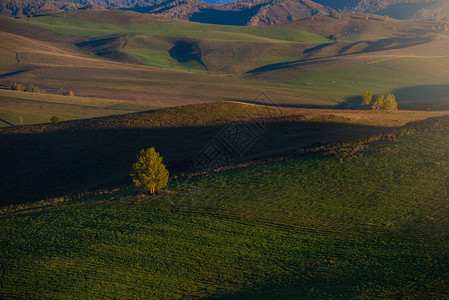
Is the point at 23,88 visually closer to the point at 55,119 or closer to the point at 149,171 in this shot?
the point at 55,119

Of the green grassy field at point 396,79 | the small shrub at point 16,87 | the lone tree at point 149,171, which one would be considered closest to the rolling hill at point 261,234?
the lone tree at point 149,171

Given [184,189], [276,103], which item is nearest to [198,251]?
[184,189]

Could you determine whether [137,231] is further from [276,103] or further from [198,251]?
[276,103]

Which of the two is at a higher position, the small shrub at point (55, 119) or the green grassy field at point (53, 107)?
the small shrub at point (55, 119)

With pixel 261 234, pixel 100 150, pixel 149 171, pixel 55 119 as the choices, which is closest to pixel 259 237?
pixel 261 234

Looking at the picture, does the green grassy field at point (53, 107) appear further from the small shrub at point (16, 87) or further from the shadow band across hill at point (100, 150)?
the shadow band across hill at point (100, 150)
